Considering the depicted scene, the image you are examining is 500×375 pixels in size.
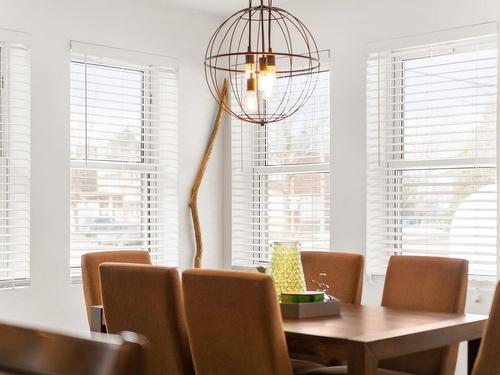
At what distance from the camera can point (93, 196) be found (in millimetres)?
5062

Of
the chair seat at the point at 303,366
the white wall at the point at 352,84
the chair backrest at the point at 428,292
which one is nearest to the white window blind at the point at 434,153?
the white wall at the point at 352,84

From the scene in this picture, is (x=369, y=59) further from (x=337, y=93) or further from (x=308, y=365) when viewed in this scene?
(x=308, y=365)

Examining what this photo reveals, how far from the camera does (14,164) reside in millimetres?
4598

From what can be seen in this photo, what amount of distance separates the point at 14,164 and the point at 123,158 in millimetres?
841

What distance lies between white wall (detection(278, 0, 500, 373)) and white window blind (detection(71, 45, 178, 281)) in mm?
1093

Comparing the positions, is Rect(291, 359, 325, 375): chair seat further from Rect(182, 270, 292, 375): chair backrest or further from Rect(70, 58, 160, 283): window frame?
Rect(70, 58, 160, 283): window frame

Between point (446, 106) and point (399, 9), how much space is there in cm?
66

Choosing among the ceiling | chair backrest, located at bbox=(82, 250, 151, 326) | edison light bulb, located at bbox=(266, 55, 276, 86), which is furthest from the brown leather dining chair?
the ceiling

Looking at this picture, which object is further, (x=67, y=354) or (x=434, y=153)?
(x=434, y=153)

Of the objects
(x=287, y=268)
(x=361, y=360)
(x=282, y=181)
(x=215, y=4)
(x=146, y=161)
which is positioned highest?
(x=215, y=4)

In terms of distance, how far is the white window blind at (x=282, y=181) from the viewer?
536cm

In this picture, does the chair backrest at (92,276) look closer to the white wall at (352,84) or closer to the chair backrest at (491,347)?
the white wall at (352,84)

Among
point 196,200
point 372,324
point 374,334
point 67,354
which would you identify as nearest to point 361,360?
point 374,334

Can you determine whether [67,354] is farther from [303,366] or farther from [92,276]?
[92,276]
